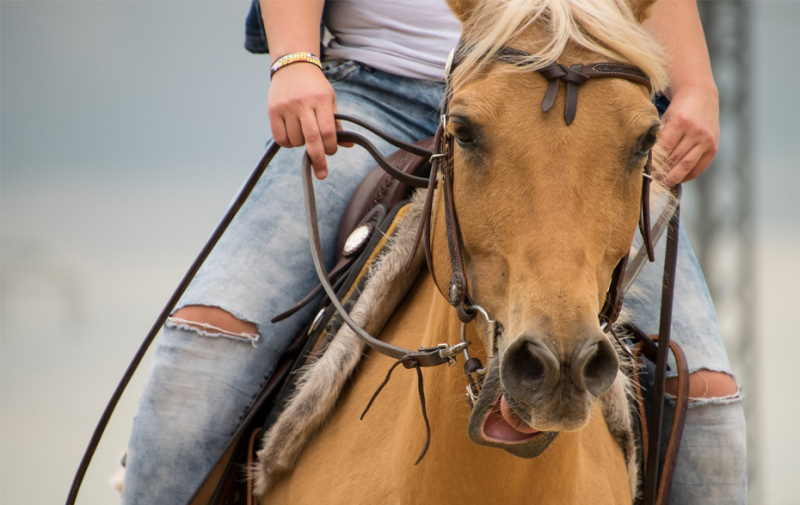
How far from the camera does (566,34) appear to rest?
142 centimetres

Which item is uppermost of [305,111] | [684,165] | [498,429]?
[305,111]

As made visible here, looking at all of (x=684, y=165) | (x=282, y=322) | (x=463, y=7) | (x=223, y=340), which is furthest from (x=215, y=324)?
(x=684, y=165)

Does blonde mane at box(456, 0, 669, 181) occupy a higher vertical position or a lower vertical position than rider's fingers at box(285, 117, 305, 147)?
higher

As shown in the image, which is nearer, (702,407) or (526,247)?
(526,247)

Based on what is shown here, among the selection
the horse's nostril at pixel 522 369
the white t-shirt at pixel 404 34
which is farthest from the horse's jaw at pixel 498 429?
the white t-shirt at pixel 404 34

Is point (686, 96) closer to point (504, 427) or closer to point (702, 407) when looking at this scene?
point (702, 407)

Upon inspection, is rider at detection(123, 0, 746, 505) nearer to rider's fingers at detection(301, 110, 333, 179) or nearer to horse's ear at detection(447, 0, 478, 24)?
rider's fingers at detection(301, 110, 333, 179)

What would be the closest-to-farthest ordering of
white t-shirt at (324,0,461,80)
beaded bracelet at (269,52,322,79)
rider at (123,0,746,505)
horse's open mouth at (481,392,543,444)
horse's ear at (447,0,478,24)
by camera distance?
horse's open mouth at (481,392,543,444), horse's ear at (447,0,478,24), beaded bracelet at (269,52,322,79), rider at (123,0,746,505), white t-shirt at (324,0,461,80)

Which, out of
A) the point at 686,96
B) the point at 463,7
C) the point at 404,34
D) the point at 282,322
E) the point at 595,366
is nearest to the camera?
the point at 595,366

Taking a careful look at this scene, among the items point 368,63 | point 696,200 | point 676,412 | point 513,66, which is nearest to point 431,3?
point 368,63

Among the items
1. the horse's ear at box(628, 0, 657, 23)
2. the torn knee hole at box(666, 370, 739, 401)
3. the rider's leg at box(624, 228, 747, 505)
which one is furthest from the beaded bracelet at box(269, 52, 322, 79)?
the torn knee hole at box(666, 370, 739, 401)

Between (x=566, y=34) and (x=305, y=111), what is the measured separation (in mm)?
682

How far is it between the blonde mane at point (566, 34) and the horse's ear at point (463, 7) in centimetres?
7

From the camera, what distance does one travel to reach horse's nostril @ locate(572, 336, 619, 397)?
1150 mm
